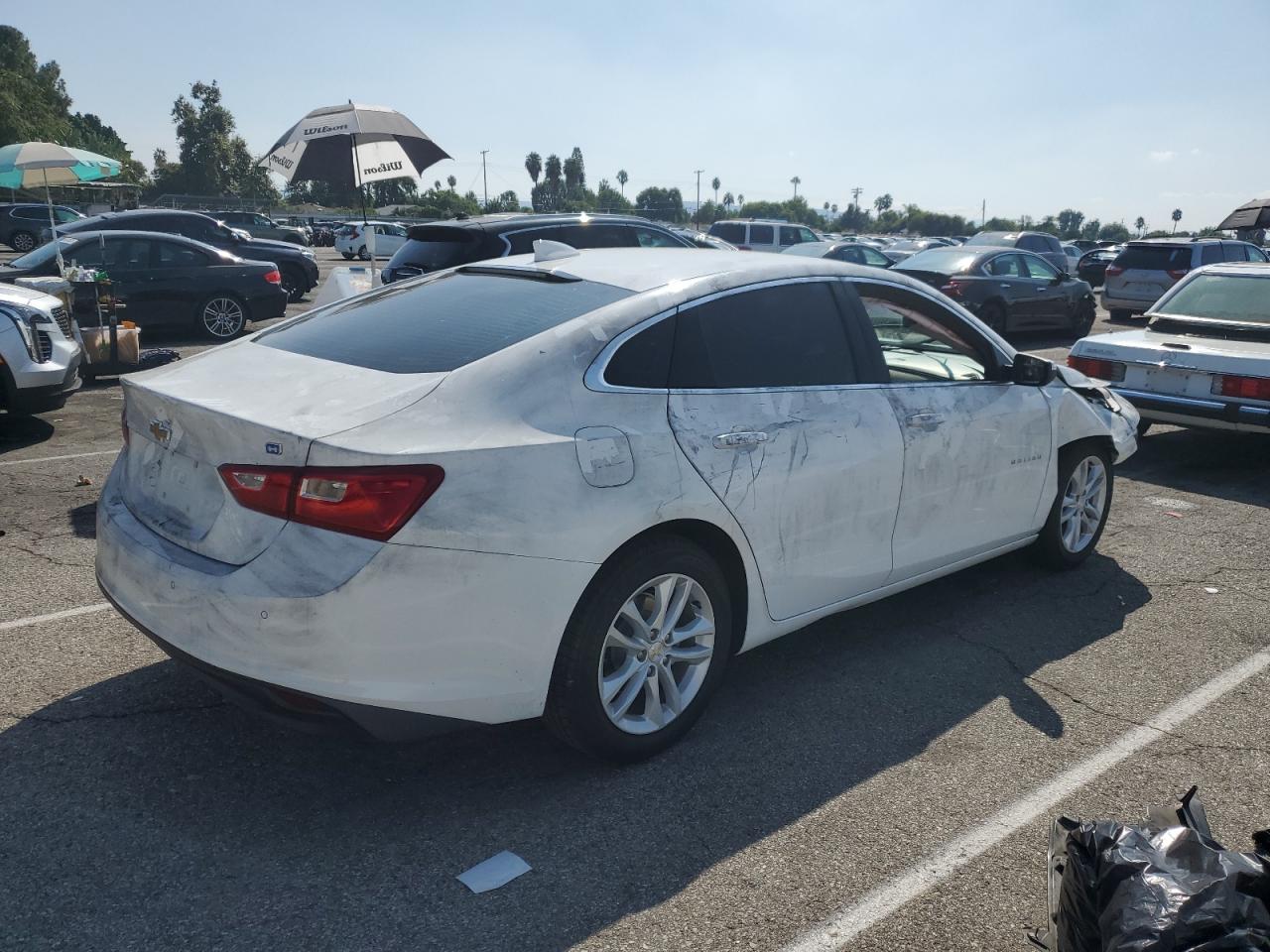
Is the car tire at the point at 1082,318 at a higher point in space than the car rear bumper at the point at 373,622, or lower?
lower

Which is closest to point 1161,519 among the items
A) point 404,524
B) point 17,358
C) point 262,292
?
point 404,524

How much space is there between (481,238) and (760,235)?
1649 centimetres

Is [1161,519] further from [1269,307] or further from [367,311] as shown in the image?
[367,311]

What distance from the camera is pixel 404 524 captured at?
2.80m

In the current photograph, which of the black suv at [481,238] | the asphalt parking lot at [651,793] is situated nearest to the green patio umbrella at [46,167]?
the black suv at [481,238]

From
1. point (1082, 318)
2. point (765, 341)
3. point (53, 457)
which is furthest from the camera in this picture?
point (1082, 318)

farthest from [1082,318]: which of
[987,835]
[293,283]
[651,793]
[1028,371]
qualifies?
[651,793]

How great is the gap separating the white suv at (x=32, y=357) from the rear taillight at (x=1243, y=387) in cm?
859

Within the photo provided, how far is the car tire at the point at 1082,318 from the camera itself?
653 inches

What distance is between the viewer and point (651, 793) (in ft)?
10.8

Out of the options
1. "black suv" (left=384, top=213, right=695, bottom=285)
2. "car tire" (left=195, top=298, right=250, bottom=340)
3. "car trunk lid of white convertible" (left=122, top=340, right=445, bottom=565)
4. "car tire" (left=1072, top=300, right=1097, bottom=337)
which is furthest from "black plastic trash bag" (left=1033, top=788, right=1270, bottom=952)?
"car tire" (left=1072, top=300, right=1097, bottom=337)

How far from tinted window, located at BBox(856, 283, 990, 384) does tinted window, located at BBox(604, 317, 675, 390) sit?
117 centimetres

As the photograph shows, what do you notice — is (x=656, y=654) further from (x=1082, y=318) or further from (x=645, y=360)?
(x=1082, y=318)

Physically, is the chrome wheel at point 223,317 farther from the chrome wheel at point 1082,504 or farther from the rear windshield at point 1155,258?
the rear windshield at point 1155,258
